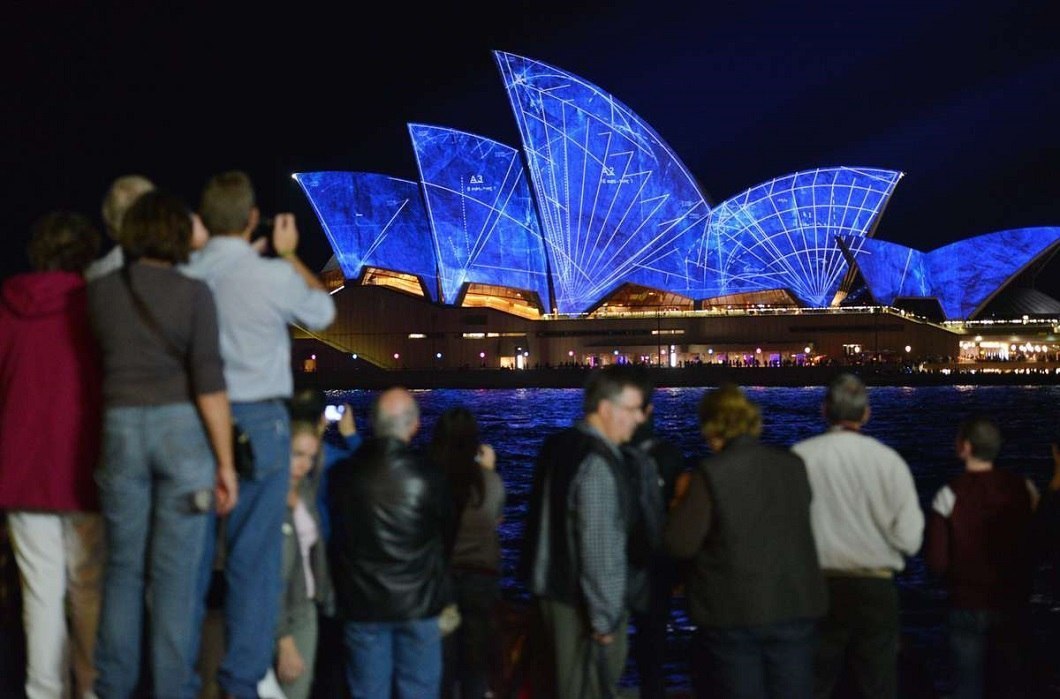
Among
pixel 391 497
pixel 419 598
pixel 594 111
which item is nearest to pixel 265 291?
pixel 391 497

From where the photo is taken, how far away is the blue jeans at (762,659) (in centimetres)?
341

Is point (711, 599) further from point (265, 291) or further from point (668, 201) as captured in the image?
point (668, 201)

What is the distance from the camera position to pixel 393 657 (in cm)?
367

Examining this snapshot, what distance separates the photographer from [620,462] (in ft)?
11.3

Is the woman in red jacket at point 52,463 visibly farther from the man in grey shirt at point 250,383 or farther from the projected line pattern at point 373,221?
the projected line pattern at point 373,221

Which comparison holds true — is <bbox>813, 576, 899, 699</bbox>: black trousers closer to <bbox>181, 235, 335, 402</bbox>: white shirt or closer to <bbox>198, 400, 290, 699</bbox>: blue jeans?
<bbox>198, 400, 290, 699</bbox>: blue jeans

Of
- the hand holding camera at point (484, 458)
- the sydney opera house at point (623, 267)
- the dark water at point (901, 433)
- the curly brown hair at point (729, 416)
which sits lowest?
the dark water at point (901, 433)

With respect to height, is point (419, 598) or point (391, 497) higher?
point (391, 497)

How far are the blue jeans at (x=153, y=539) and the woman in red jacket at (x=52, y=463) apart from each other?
1.08 ft

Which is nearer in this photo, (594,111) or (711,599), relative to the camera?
(711,599)

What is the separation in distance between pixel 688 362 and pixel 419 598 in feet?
182

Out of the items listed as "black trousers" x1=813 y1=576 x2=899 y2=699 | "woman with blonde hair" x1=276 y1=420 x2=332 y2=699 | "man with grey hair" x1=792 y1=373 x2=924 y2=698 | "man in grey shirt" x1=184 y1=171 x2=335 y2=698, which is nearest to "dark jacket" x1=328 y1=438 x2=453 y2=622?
"woman with blonde hair" x1=276 y1=420 x2=332 y2=699

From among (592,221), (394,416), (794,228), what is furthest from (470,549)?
(794,228)

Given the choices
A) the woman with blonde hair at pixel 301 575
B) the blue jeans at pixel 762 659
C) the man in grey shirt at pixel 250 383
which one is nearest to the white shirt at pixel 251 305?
the man in grey shirt at pixel 250 383
